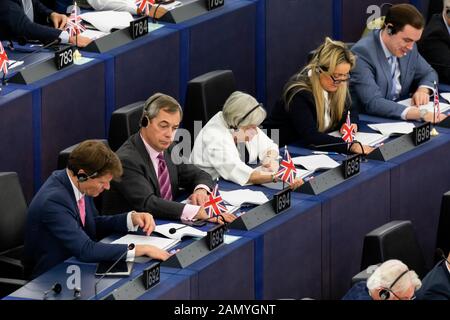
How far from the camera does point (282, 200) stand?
24.2 feet

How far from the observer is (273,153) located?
8.12 metres

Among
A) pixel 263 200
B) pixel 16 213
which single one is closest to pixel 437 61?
pixel 263 200

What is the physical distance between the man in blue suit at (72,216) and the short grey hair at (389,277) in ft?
2.95

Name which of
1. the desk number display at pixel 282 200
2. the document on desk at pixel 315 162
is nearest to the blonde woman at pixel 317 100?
the document on desk at pixel 315 162

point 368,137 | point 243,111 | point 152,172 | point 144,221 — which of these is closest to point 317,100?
point 368,137

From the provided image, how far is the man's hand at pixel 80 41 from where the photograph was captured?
868 cm

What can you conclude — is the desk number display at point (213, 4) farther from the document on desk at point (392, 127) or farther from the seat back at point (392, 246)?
the seat back at point (392, 246)

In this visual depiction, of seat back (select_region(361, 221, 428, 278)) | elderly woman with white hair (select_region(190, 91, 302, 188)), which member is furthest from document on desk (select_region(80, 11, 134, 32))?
seat back (select_region(361, 221, 428, 278))

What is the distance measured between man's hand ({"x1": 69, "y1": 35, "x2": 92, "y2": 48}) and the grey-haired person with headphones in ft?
8.99

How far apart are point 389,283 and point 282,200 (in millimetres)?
1012

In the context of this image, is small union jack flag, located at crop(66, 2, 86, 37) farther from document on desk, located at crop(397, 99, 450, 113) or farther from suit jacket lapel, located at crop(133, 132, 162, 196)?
document on desk, located at crop(397, 99, 450, 113)

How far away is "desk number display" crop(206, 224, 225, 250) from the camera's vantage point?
6883 millimetres
